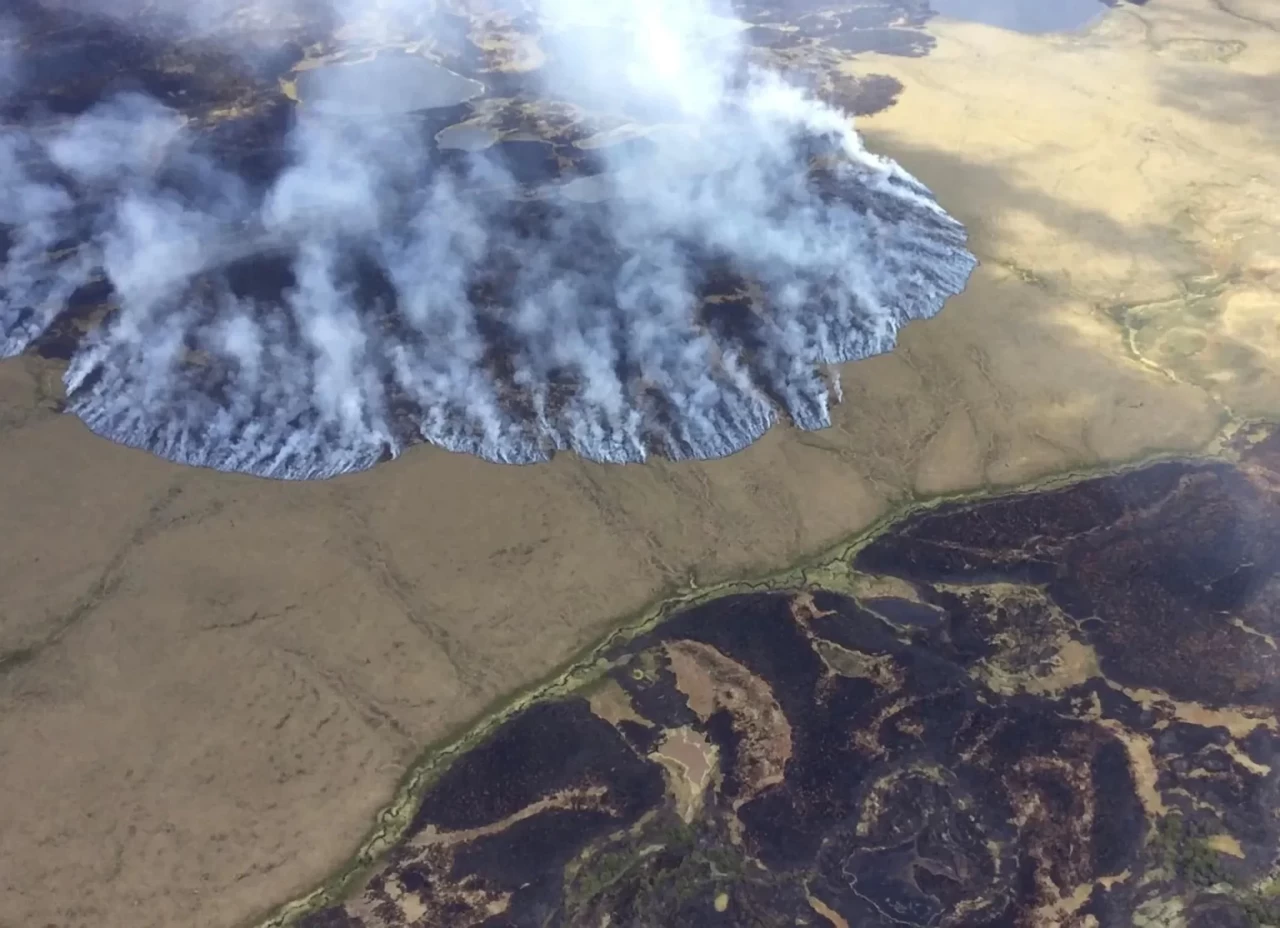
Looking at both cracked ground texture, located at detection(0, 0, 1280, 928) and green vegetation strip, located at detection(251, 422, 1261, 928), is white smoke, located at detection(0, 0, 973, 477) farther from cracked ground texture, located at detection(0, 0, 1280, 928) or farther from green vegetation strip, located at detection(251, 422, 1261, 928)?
green vegetation strip, located at detection(251, 422, 1261, 928)

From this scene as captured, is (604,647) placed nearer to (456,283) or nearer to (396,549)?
(396,549)

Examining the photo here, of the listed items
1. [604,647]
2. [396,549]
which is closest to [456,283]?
[396,549]

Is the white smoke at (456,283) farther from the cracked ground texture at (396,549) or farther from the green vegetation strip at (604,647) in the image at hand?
the green vegetation strip at (604,647)

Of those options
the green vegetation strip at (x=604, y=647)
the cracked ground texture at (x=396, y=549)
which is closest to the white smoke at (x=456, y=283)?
the cracked ground texture at (x=396, y=549)

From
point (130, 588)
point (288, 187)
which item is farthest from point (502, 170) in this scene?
point (130, 588)

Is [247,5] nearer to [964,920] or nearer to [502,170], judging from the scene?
[502,170]
